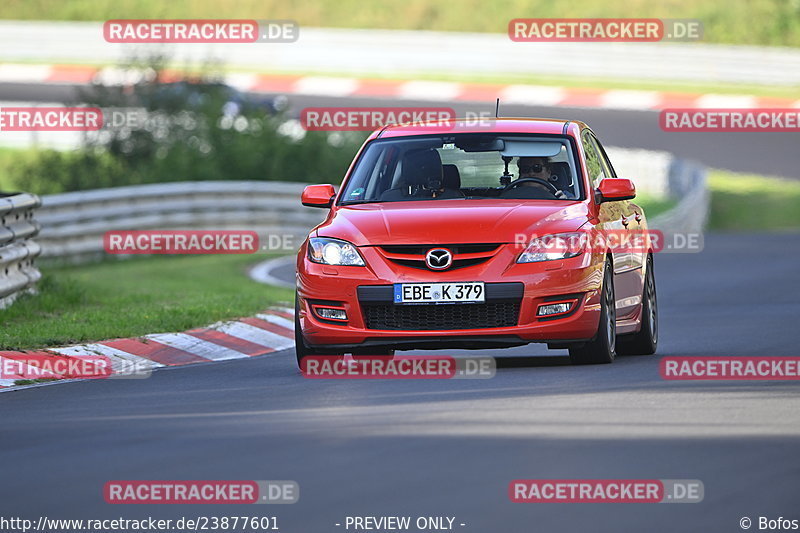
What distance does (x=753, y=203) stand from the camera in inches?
1204

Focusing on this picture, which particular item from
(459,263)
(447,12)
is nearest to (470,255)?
(459,263)

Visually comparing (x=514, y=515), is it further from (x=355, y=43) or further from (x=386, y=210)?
(x=355, y=43)

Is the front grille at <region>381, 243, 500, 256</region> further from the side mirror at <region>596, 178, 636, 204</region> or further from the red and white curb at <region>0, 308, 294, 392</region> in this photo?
the red and white curb at <region>0, 308, 294, 392</region>

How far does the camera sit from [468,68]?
140 ft

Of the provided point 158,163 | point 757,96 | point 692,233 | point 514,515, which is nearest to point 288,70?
point 757,96

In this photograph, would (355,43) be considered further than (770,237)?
Yes

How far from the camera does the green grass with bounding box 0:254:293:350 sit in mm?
12867

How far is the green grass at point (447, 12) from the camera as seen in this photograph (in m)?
49.4

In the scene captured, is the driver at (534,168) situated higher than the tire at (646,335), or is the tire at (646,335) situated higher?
the driver at (534,168)

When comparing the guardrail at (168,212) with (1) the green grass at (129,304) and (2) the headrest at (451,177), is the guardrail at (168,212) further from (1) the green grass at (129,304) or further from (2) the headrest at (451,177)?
(2) the headrest at (451,177)

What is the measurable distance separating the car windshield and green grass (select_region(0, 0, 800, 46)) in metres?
38.0

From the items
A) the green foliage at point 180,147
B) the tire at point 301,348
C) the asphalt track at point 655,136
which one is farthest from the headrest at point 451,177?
the asphalt track at point 655,136

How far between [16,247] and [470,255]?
504 cm

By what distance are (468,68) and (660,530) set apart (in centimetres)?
3710
